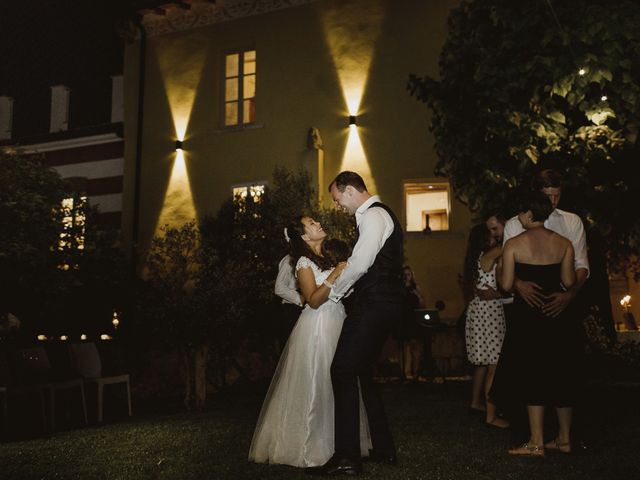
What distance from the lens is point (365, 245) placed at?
4.82m

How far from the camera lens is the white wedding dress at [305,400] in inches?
204

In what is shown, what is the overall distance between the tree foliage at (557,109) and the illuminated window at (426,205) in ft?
19.5

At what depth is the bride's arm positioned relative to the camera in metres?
5.09

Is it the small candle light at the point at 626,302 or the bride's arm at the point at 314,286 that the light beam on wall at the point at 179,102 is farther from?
the bride's arm at the point at 314,286

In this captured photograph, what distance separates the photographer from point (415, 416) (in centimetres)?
791

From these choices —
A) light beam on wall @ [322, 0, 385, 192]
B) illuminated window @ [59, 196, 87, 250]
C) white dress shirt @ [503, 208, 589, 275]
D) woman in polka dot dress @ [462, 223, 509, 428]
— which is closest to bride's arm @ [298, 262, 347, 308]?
white dress shirt @ [503, 208, 589, 275]

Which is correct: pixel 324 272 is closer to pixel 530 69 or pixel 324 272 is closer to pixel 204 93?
pixel 530 69

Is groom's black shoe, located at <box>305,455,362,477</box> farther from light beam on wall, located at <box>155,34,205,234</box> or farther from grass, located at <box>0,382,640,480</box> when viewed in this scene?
light beam on wall, located at <box>155,34,205,234</box>

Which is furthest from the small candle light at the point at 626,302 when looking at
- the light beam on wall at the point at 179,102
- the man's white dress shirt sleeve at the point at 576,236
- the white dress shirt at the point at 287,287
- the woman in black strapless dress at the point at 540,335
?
the woman in black strapless dress at the point at 540,335

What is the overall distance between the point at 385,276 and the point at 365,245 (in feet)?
0.88

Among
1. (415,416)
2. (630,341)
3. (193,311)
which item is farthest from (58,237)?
(630,341)

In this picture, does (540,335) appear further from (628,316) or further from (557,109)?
(628,316)

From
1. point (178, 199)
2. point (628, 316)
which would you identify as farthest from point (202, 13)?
point (628, 316)

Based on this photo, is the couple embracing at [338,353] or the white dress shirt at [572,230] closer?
the couple embracing at [338,353]
